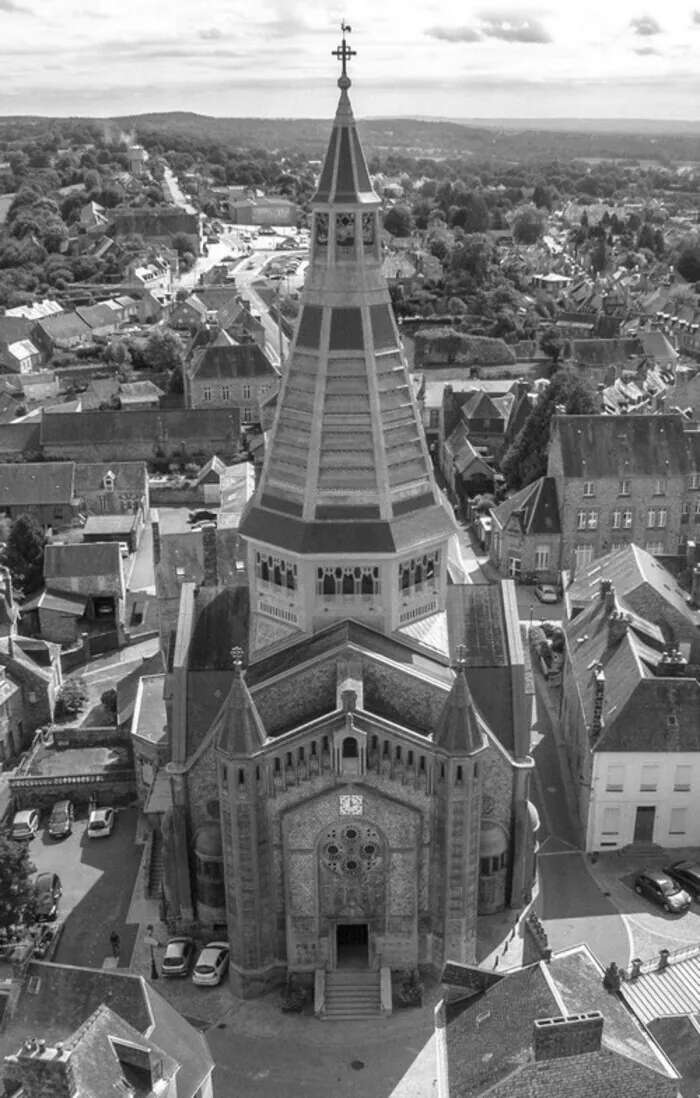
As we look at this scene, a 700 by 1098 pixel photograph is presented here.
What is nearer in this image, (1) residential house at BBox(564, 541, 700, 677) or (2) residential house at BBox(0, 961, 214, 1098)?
(2) residential house at BBox(0, 961, 214, 1098)

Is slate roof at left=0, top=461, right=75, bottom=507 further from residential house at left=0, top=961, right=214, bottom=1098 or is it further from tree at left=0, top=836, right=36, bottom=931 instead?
residential house at left=0, top=961, right=214, bottom=1098

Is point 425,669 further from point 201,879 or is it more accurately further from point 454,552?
point 454,552

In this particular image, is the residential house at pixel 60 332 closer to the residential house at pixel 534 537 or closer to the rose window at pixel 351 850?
the residential house at pixel 534 537

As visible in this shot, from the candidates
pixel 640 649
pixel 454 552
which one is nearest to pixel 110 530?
pixel 454 552

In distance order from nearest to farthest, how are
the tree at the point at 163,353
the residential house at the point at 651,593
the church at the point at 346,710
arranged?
1. the church at the point at 346,710
2. the residential house at the point at 651,593
3. the tree at the point at 163,353

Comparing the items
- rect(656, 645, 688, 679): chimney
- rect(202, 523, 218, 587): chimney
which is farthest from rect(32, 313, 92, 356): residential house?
rect(656, 645, 688, 679): chimney

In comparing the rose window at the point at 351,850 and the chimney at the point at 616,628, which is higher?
the chimney at the point at 616,628

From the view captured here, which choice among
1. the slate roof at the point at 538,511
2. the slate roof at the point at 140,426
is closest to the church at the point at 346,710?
the slate roof at the point at 538,511
